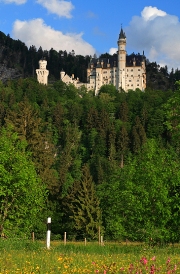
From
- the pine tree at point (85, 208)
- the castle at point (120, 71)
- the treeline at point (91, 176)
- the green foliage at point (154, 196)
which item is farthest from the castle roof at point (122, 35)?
the green foliage at point (154, 196)

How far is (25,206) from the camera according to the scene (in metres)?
24.3

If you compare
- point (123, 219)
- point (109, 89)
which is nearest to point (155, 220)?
point (123, 219)

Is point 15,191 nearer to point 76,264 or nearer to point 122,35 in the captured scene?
point 76,264

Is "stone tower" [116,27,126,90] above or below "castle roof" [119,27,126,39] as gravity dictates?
below

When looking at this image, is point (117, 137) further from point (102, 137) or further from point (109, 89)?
point (109, 89)

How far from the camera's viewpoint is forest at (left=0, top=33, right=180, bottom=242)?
21391mm

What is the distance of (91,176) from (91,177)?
1.46 feet

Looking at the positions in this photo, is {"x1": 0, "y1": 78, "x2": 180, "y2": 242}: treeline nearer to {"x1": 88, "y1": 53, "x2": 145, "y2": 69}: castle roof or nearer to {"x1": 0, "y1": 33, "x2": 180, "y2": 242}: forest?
{"x1": 0, "y1": 33, "x2": 180, "y2": 242}: forest

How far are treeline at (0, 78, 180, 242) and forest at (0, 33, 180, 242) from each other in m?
0.05

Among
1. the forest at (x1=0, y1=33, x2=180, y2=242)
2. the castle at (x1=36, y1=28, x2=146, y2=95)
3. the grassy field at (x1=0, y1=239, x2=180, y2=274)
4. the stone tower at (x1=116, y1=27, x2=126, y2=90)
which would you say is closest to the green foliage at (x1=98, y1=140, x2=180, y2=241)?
the forest at (x1=0, y1=33, x2=180, y2=242)

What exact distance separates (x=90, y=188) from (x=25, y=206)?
26.0m

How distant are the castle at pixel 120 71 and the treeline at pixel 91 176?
1873 inches

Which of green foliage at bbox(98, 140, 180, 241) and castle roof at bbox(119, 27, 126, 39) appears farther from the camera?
castle roof at bbox(119, 27, 126, 39)

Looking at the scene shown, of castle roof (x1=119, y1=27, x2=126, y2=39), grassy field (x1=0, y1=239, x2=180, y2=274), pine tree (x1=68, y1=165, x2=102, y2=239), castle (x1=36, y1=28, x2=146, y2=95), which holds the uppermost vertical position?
castle roof (x1=119, y1=27, x2=126, y2=39)
